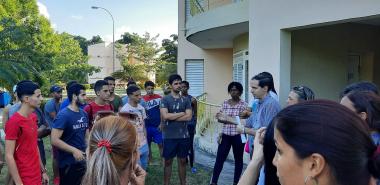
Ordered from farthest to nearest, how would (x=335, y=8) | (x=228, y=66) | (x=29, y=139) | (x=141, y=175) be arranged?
(x=228, y=66) → (x=335, y=8) → (x=29, y=139) → (x=141, y=175)

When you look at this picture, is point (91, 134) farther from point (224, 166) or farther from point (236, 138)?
point (224, 166)

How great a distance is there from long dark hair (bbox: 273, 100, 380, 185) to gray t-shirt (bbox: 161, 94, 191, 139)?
4.99m

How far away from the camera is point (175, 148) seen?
6.31m

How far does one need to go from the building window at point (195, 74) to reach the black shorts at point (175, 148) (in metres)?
11.9

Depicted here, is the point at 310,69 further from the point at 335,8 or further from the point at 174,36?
the point at 174,36

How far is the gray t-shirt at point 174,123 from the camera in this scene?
633cm

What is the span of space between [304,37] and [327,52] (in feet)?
2.52

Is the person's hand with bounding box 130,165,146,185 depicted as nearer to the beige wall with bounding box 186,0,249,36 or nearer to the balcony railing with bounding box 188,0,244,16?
the beige wall with bounding box 186,0,249,36

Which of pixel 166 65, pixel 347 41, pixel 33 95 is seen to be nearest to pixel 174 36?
pixel 166 65

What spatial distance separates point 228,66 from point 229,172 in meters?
10.2

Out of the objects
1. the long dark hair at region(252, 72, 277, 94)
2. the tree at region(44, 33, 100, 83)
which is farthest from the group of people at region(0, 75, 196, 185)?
the tree at region(44, 33, 100, 83)

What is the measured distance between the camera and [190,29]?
12.7 meters

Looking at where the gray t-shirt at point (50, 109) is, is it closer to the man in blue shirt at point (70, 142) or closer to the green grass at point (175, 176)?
the green grass at point (175, 176)

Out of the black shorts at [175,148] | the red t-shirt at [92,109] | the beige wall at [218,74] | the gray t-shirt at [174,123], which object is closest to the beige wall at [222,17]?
the gray t-shirt at [174,123]
